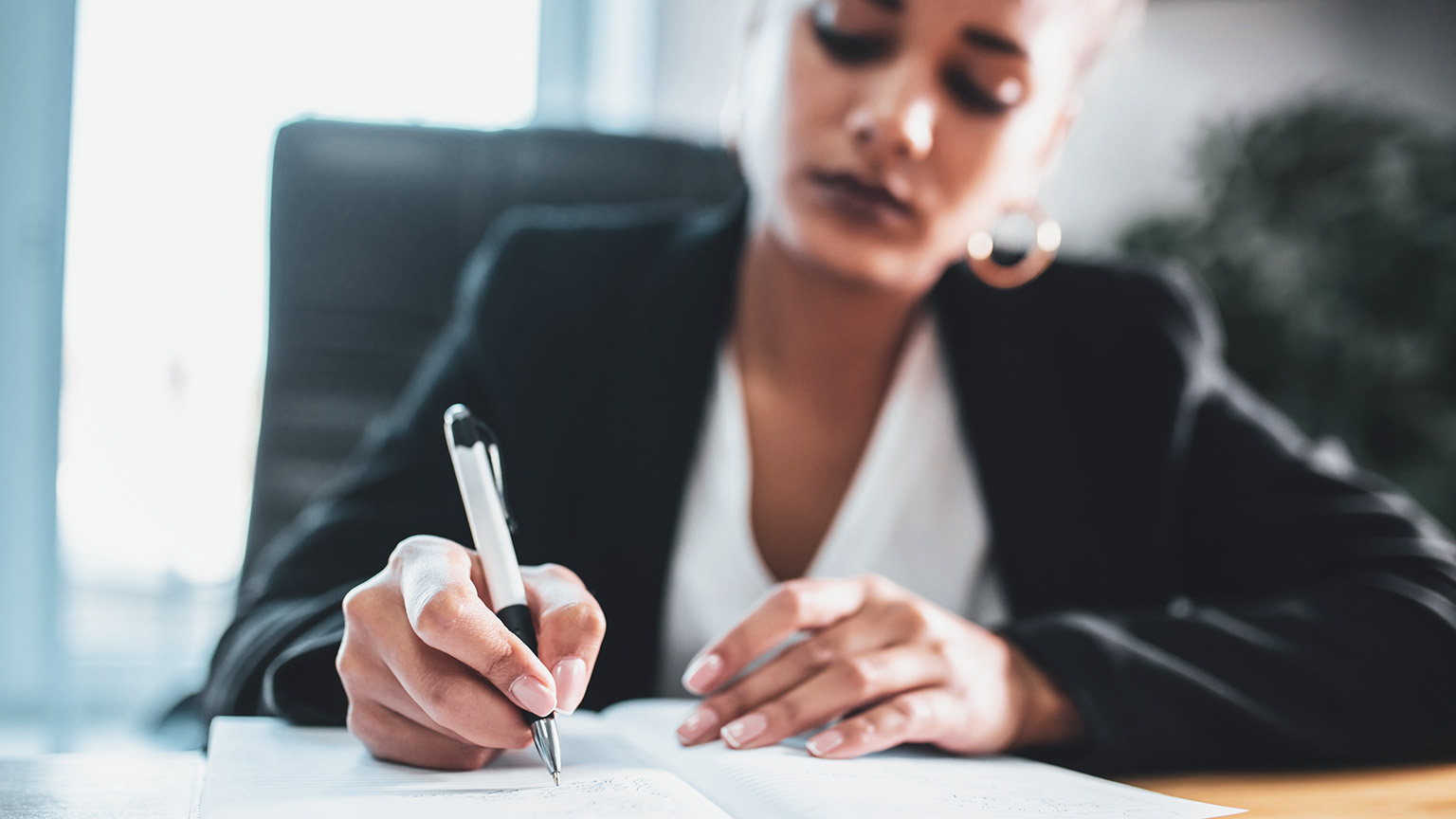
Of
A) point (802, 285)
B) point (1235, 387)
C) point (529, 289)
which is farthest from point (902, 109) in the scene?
point (1235, 387)

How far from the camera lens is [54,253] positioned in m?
1.84

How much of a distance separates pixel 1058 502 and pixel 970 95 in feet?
1.11

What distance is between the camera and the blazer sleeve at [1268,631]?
65cm

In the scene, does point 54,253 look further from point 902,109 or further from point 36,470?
point 902,109

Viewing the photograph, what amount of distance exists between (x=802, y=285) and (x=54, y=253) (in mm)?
1528

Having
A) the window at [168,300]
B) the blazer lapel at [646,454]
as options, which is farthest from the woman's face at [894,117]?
the window at [168,300]

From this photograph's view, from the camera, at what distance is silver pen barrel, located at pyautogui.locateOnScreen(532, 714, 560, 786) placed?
1.42ft

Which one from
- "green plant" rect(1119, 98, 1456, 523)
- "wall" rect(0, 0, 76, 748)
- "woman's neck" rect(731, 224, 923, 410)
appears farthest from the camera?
"green plant" rect(1119, 98, 1456, 523)

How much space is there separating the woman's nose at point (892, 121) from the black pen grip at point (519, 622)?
467 millimetres

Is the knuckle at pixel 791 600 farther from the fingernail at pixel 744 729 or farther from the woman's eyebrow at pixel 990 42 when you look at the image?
the woman's eyebrow at pixel 990 42

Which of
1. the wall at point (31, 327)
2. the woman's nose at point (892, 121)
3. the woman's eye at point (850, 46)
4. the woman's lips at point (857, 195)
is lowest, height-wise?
the wall at point (31, 327)

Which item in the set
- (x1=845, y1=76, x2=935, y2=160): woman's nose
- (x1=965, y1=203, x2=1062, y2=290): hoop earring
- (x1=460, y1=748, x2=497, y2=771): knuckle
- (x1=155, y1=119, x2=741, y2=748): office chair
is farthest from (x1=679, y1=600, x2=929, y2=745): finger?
(x1=155, y1=119, x2=741, y2=748): office chair

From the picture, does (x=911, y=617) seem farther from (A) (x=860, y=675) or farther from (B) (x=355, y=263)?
(B) (x=355, y=263)

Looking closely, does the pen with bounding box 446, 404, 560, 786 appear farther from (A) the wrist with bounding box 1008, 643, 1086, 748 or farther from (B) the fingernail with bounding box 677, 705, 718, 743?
(A) the wrist with bounding box 1008, 643, 1086, 748
